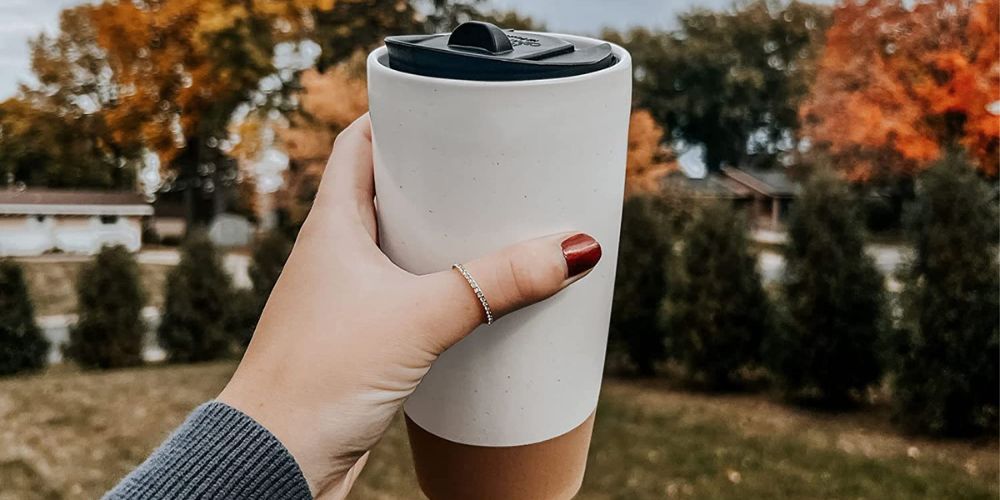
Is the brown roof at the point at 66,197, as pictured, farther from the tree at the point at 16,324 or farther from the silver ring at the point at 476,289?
the silver ring at the point at 476,289

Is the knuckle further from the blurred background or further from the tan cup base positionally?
the blurred background

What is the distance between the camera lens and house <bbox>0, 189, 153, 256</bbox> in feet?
13.0

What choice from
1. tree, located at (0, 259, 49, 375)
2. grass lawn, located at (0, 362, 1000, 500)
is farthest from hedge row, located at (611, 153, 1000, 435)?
tree, located at (0, 259, 49, 375)

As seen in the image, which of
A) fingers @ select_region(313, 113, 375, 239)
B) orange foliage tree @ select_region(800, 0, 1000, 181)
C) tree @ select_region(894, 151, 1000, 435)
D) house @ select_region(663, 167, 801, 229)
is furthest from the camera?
house @ select_region(663, 167, 801, 229)

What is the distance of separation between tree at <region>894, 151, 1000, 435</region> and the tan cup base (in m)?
2.55

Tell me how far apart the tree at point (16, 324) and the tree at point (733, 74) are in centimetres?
586

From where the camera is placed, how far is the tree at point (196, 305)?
4586mm

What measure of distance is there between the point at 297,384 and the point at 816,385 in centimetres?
303

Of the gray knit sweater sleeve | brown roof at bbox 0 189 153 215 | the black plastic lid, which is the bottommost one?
brown roof at bbox 0 189 153 215

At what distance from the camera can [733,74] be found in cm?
844

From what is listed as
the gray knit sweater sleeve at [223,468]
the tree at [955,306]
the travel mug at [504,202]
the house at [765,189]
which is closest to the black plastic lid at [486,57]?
the travel mug at [504,202]

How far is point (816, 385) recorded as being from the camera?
3.20m

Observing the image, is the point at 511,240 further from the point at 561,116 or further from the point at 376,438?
the point at 376,438

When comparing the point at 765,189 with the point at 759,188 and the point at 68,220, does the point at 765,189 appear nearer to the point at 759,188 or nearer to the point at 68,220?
the point at 759,188
